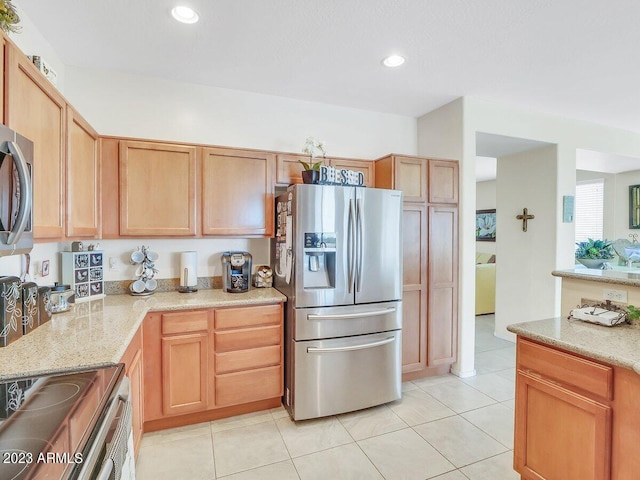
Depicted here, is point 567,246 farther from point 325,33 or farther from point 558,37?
point 325,33

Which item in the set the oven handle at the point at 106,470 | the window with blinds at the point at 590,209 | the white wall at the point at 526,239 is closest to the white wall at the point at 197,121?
the oven handle at the point at 106,470

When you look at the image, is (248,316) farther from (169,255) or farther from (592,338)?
(592,338)

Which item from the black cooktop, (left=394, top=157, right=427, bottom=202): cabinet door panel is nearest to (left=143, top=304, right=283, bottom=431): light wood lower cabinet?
the black cooktop

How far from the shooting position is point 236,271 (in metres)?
2.75

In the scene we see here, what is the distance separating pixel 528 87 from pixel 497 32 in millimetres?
1066

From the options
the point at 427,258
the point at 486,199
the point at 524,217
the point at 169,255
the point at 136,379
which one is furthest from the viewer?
the point at 486,199

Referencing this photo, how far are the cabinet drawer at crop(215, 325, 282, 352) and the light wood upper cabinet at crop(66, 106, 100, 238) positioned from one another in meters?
1.12

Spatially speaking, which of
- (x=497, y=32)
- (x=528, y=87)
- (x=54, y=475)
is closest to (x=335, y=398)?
(x=54, y=475)

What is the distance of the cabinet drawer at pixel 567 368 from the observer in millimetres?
1368

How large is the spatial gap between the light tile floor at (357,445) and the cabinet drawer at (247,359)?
404 millimetres

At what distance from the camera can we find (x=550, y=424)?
1583 millimetres

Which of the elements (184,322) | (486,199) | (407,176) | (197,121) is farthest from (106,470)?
(486,199)

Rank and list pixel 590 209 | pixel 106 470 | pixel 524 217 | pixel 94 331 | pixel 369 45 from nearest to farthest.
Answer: pixel 106 470 < pixel 94 331 < pixel 369 45 < pixel 524 217 < pixel 590 209

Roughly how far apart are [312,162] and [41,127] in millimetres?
1897
